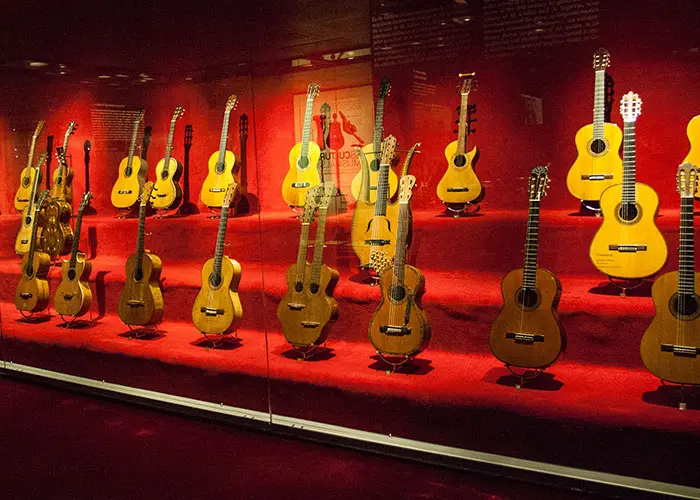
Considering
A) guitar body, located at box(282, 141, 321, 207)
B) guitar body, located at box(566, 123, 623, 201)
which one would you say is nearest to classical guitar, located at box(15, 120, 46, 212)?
guitar body, located at box(282, 141, 321, 207)

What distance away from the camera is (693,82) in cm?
289

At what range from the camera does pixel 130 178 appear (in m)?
4.57

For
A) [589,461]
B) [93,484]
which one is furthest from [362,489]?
[93,484]

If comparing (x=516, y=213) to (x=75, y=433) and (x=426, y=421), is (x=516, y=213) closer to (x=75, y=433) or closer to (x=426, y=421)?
(x=426, y=421)

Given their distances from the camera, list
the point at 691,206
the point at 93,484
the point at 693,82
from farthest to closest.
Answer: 1. the point at 93,484
2. the point at 693,82
3. the point at 691,206

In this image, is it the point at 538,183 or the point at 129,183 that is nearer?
the point at 538,183

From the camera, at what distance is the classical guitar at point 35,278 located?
4898mm

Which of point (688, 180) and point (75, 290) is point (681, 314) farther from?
point (75, 290)

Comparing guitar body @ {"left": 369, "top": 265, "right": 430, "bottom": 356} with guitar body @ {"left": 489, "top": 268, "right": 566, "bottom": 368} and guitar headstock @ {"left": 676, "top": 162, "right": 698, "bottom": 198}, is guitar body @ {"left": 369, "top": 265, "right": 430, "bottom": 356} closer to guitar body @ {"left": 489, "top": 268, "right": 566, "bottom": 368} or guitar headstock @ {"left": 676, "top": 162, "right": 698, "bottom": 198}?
guitar body @ {"left": 489, "top": 268, "right": 566, "bottom": 368}

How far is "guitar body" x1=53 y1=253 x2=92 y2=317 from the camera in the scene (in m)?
4.64

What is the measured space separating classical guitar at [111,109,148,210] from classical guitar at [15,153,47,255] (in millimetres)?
773

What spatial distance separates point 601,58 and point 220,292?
235 cm

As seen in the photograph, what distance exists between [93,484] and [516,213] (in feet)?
7.53

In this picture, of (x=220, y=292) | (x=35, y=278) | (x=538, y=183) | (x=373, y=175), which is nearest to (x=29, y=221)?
(x=35, y=278)
